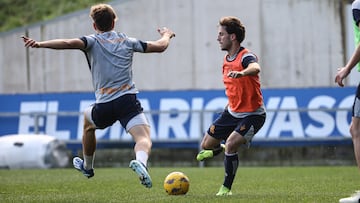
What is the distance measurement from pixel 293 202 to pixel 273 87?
13.5m

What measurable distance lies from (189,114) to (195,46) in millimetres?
2447

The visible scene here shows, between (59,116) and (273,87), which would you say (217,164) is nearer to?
(273,87)

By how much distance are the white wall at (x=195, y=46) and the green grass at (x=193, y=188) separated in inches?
268

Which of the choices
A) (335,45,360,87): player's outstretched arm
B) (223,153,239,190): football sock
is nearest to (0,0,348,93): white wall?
(223,153,239,190): football sock

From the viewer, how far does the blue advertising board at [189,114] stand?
20406 mm

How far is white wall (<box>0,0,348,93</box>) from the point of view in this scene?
73.6ft

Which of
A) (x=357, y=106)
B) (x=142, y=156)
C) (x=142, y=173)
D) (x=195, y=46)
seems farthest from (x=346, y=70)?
(x=195, y=46)

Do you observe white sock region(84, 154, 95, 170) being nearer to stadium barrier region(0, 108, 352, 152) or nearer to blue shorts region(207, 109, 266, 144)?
blue shorts region(207, 109, 266, 144)

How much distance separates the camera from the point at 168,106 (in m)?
21.5

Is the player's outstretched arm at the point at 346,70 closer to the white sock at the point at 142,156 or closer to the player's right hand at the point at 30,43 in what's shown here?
the white sock at the point at 142,156

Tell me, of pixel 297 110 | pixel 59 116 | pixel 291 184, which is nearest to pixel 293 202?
pixel 291 184

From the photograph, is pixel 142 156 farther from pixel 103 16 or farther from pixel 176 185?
pixel 103 16

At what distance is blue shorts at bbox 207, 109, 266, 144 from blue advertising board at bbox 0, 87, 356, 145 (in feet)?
30.8

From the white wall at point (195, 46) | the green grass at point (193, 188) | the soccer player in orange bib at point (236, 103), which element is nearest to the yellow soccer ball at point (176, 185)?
the green grass at point (193, 188)
